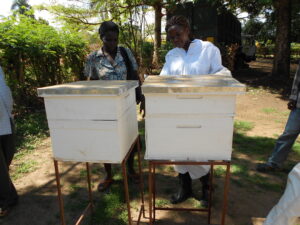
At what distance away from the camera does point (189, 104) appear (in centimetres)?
158

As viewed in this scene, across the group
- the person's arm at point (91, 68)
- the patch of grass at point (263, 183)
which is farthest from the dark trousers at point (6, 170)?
the patch of grass at point (263, 183)

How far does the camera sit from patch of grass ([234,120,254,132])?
502 centimetres

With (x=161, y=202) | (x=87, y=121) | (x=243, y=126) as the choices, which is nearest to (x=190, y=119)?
(x=87, y=121)

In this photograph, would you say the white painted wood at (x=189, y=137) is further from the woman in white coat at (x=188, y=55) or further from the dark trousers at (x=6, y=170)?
the dark trousers at (x=6, y=170)

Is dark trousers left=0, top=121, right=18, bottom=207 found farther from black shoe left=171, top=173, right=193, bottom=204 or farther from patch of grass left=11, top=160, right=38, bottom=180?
black shoe left=171, top=173, right=193, bottom=204

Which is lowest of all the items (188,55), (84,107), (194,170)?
(194,170)

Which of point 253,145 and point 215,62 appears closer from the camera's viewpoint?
point 215,62

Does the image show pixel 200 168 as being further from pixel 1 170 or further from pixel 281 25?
pixel 281 25

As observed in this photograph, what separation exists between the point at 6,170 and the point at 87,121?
1.45 meters

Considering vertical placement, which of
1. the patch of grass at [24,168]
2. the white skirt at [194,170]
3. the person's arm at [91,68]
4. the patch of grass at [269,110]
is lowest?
the patch of grass at [24,168]

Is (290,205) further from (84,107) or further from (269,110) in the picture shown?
(269,110)

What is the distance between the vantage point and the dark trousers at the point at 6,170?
8.29 feet

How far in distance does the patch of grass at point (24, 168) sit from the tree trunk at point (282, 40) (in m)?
8.28

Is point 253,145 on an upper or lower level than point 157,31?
lower
